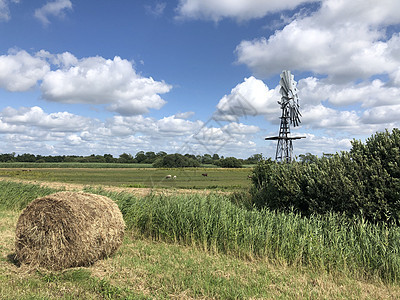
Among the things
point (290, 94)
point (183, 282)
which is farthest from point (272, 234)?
point (290, 94)

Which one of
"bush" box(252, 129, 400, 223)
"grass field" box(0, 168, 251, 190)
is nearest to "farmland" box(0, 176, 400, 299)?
"bush" box(252, 129, 400, 223)

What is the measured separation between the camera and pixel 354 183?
880 cm

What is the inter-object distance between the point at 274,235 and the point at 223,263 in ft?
5.17

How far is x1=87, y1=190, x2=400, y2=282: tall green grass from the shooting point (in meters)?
6.44

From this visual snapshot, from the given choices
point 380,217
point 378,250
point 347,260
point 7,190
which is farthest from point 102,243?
point 7,190

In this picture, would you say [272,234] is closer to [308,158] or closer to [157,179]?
[308,158]

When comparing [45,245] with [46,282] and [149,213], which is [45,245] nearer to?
[46,282]

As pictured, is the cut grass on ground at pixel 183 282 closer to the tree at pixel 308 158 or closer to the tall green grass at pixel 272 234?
the tall green grass at pixel 272 234

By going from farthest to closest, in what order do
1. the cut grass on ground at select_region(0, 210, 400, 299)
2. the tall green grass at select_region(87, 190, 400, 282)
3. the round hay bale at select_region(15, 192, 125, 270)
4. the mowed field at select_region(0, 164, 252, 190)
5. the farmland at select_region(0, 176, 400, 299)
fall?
1. the mowed field at select_region(0, 164, 252, 190)
2. the round hay bale at select_region(15, 192, 125, 270)
3. the tall green grass at select_region(87, 190, 400, 282)
4. the farmland at select_region(0, 176, 400, 299)
5. the cut grass on ground at select_region(0, 210, 400, 299)

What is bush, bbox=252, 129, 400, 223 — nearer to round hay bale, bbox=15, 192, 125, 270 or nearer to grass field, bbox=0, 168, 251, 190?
round hay bale, bbox=15, 192, 125, 270

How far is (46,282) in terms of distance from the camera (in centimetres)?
583

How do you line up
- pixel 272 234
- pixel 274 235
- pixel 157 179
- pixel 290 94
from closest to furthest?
pixel 274 235 → pixel 272 234 → pixel 290 94 → pixel 157 179

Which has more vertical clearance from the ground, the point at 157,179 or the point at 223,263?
the point at 223,263

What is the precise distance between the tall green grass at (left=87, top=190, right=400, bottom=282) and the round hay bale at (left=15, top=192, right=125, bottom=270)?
7.39 ft
